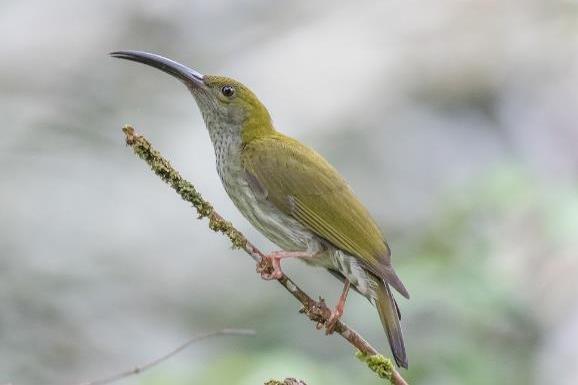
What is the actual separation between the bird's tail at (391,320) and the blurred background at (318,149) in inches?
21.1

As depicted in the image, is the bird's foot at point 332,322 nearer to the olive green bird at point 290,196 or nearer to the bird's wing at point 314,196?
the olive green bird at point 290,196

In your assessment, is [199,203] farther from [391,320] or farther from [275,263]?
[391,320]

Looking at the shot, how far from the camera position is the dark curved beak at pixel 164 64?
3992 millimetres

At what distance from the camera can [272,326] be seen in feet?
20.0

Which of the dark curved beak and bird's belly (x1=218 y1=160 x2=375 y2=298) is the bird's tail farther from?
the dark curved beak

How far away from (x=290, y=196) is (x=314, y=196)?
94mm

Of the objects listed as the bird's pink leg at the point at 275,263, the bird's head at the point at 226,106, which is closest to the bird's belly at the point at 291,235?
the bird's pink leg at the point at 275,263

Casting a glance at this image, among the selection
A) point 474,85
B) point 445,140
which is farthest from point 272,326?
point 474,85

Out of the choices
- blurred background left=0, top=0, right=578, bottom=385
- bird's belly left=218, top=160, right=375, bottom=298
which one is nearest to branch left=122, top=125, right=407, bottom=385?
bird's belly left=218, top=160, right=375, bottom=298

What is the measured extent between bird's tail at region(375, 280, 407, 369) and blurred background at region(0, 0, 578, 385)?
0.54m

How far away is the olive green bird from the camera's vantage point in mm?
3664

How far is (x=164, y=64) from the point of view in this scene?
4035 mm

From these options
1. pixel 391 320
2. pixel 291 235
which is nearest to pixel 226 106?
pixel 291 235

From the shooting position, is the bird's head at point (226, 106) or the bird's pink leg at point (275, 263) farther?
the bird's head at point (226, 106)
